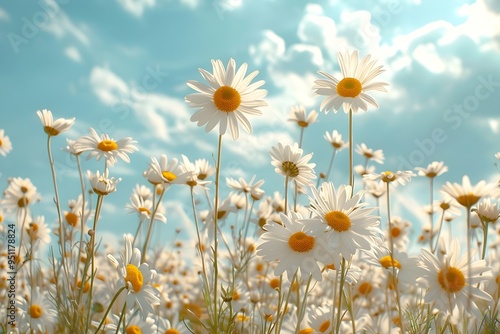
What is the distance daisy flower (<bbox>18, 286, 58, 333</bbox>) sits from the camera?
8.95ft

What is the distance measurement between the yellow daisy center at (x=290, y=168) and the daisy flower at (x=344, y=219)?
0.49 metres

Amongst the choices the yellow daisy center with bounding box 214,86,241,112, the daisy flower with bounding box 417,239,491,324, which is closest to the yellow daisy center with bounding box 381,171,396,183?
the daisy flower with bounding box 417,239,491,324

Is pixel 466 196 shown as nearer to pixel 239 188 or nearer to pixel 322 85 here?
pixel 322 85

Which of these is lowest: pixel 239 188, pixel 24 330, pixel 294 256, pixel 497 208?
pixel 24 330

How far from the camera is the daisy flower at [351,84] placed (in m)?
2.06

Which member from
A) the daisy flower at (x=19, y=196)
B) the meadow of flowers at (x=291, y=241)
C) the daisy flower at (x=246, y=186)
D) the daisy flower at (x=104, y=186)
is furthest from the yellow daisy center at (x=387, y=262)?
the daisy flower at (x=19, y=196)

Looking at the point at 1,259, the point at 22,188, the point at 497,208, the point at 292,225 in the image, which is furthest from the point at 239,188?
the point at 1,259

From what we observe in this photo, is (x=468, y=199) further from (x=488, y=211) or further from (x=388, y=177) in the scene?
(x=388, y=177)

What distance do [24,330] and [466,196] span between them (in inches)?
96.8

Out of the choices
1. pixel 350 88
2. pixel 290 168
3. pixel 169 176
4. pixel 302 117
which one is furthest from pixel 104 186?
pixel 302 117

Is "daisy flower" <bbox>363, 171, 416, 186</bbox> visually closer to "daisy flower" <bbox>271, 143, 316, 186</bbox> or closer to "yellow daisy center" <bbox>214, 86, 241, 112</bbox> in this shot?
"daisy flower" <bbox>271, 143, 316, 186</bbox>

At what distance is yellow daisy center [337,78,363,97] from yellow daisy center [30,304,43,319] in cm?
A: 199

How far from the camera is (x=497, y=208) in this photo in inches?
81.8

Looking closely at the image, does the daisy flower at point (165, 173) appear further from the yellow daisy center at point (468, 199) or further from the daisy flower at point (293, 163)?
the yellow daisy center at point (468, 199)
